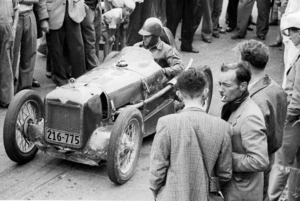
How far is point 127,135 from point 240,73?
2732 mm

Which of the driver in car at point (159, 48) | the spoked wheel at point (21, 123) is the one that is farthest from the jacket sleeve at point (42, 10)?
the spoked wheel at point (21, 123)

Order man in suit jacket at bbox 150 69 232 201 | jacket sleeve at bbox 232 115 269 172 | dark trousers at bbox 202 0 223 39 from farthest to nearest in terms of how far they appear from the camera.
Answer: dark trousers at bbox 202 0 223 39 < jacket sleeve at bbox 232 115 269 172 < man in suit jacket at bbox 150 69 232 201

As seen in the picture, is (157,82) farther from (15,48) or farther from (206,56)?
(206,56)

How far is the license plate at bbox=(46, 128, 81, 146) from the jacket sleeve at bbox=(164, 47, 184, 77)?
6.36 feet

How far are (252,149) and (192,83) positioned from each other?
0.64 meters

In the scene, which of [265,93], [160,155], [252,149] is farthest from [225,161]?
[265,93]

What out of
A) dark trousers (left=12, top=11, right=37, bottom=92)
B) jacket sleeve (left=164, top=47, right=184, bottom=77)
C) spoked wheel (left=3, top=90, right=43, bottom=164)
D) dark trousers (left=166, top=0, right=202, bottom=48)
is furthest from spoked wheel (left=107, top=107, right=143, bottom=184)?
dark trousers (left=166, top=0, right=202, bottom=48)

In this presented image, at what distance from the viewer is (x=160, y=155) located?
4.26 meters

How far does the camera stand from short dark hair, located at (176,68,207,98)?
4.30m

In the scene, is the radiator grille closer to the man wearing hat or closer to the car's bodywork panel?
the car's bodywork panel

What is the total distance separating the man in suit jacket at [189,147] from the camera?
4219mm

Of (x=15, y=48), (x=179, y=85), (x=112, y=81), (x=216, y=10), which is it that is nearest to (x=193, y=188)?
(x=179, y=85)

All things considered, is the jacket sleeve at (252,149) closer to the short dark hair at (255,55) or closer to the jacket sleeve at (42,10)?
the short dark hair at (255,55)

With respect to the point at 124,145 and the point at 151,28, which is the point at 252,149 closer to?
the point at 124,145
